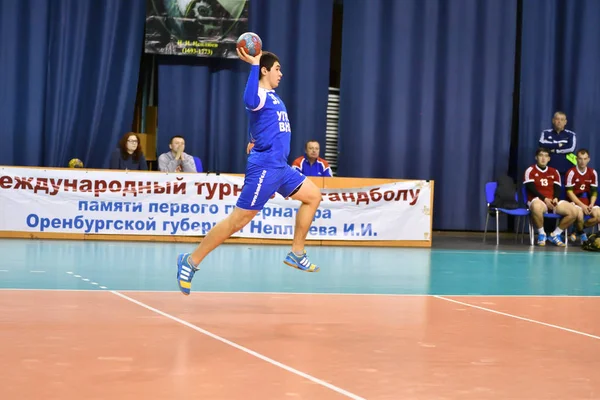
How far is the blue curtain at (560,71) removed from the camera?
45.4 ft

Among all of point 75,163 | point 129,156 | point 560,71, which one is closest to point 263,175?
point 129,156

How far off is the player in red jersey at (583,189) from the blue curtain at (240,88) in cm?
368

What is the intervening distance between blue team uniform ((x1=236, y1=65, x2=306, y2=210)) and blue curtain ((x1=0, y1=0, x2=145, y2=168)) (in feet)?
23.9

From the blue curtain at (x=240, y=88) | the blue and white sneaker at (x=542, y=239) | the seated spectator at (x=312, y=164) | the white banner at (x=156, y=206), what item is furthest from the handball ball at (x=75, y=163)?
the blue and white sneaker at (x=542, y=239)

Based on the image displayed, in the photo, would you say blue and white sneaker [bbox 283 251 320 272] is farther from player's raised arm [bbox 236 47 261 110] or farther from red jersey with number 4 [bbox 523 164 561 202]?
red jersey with number 4 [bbox 523 164 561 202]

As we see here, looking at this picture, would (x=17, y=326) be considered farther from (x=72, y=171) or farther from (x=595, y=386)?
(x=72, y=171)

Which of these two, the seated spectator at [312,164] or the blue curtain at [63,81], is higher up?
the blue curtain at [63,81]

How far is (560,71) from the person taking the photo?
14.0 m

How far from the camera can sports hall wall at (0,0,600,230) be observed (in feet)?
41.5

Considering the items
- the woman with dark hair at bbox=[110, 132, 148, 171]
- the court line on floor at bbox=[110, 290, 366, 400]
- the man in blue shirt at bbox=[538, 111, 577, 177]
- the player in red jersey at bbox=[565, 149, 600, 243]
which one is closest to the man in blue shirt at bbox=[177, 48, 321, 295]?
the court line on floor at bbox=[110, 290, 366, 400]

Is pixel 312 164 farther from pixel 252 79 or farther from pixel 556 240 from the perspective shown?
pixel 252 79

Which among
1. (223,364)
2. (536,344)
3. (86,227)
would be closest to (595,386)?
(536,344)

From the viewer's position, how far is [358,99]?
1345 centimetres

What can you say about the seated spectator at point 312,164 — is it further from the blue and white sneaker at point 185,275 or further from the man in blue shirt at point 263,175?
the blue and white sneaker at point 185,275
